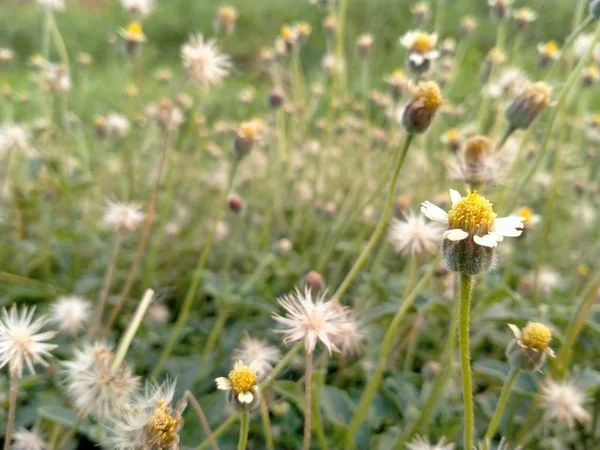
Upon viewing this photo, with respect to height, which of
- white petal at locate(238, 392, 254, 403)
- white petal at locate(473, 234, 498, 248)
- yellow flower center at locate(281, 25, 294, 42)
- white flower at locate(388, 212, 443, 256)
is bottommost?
white petal at locate(238, 392, 254, 403)

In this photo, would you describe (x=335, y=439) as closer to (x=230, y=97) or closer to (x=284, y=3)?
(x=230, y=97)

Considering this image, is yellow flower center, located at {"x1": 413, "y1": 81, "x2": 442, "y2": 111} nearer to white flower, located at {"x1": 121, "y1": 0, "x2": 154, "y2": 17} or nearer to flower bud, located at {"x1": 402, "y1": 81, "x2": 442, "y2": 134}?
flower bud, located at {"x1": 402, "y1": 81, "x2": 442, "y2": 134}

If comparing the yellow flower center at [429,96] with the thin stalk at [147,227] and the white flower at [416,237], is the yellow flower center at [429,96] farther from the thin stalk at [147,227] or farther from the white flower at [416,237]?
the thin stalk at [147,227]

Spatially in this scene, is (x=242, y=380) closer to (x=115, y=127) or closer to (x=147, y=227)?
(x=147, y=227)

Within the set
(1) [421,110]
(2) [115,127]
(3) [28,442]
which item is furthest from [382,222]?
(2) [115,127]

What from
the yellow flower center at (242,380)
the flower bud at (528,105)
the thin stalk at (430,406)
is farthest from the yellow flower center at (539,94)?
the yellow flower center at (242,380)

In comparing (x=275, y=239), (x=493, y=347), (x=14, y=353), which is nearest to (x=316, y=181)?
(x=275, y=239)

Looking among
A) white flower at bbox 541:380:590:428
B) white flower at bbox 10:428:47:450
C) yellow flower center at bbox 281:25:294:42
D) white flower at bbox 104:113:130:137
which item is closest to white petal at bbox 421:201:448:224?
white flower at bbox 541:380:590:428

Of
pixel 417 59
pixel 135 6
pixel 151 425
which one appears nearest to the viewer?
pixel 151 425
